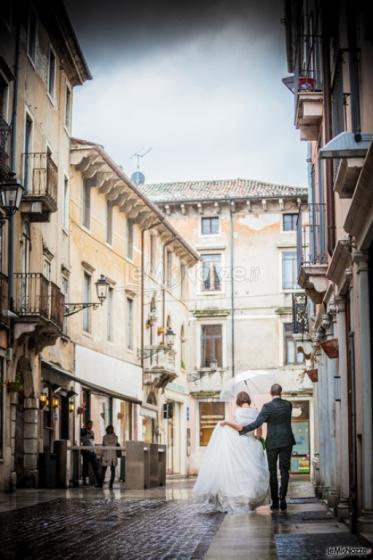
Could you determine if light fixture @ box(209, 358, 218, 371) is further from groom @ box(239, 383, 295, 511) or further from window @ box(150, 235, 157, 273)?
groom @ box(239, 383, 295, 511)

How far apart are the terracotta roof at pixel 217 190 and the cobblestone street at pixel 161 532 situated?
1463 inches

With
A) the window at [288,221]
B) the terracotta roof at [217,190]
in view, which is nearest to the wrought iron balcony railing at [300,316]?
the terracotta roof at [217,190]

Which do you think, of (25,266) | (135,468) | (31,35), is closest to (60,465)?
(135,468)

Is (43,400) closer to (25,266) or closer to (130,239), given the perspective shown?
(25,266)

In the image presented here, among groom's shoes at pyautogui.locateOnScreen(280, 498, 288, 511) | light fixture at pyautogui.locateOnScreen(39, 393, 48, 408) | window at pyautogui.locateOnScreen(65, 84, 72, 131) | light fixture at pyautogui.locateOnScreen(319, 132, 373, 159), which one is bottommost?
groom's shoes at pyautogui.locateOnScreen(280, 498, 288, 511)

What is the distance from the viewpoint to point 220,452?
1659cm

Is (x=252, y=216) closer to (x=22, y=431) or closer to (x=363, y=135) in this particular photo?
(x=22, y=431)

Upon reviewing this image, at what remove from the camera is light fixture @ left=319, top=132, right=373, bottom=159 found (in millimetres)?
10312

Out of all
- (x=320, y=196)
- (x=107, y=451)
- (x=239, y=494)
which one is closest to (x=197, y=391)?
(x=107, y=451)

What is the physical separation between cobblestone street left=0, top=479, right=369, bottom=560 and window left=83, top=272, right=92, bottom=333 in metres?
17.0

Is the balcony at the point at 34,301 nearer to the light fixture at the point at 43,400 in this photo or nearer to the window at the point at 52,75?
the light fixture at the point at 43,400

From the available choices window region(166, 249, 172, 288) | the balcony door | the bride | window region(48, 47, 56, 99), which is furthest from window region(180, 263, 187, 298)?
the bride

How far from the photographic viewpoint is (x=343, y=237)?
579 inches

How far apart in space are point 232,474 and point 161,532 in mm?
3997
